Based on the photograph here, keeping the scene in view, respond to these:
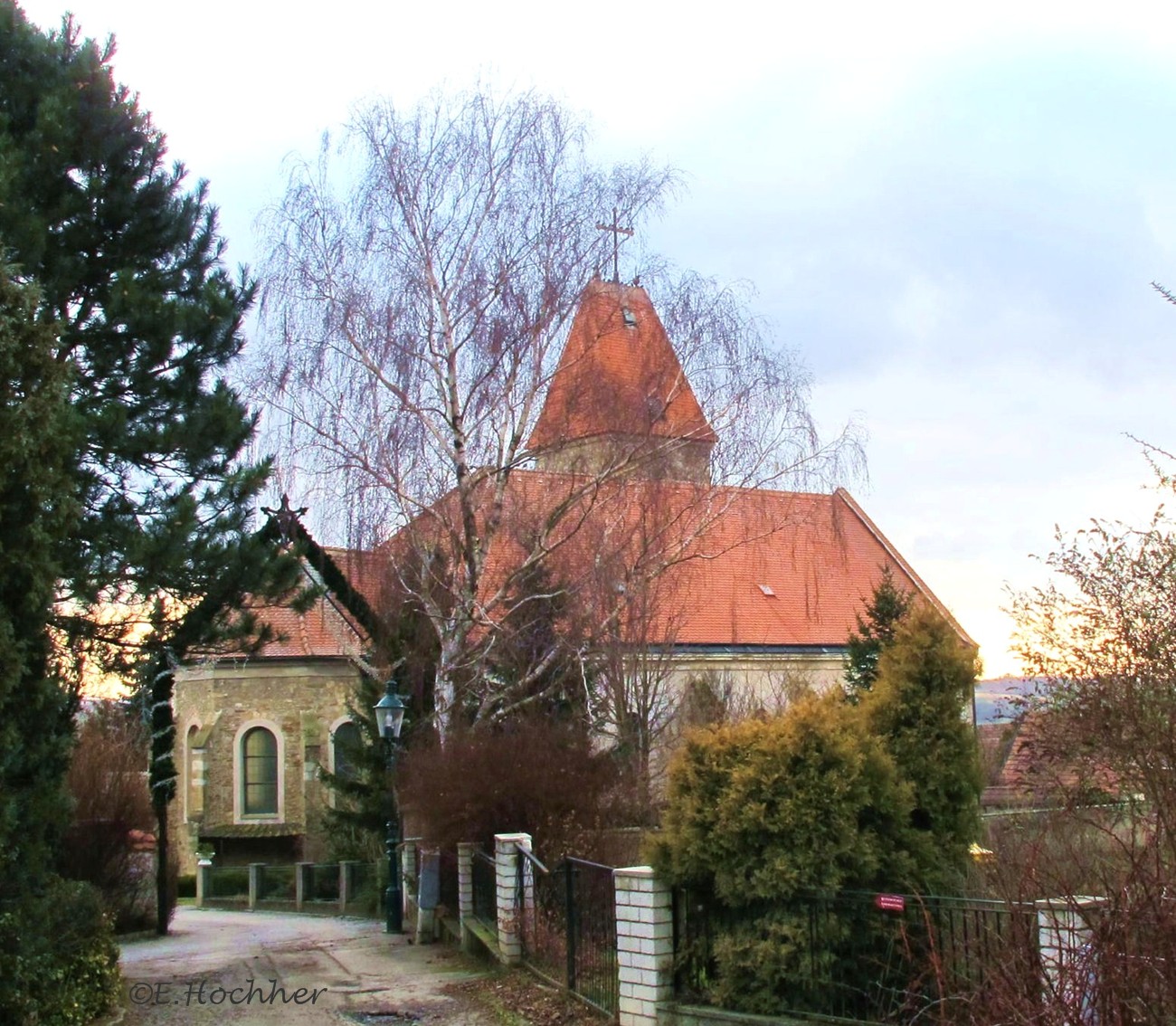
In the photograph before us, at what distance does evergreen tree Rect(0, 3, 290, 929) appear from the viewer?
11516 millimetres

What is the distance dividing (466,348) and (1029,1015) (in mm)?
11822

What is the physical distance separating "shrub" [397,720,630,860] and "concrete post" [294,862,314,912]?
13.1 m

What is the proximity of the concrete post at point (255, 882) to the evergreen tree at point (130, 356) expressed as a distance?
16.3 meters

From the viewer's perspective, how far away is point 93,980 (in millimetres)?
10234

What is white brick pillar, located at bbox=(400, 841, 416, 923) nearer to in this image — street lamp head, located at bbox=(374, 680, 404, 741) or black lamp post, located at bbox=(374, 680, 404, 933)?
black lamp post, located at bbox=(374, 680, 404, 933)

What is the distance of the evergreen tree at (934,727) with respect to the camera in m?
8.59

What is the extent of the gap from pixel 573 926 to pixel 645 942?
204 centimetres

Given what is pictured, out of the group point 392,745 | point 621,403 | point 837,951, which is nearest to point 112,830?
point 392,745

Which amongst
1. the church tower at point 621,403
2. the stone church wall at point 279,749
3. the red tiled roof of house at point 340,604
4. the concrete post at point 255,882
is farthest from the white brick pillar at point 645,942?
the stone church wall at point 279,749

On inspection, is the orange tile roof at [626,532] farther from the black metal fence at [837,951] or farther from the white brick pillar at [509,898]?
the black metal fence at [837,951]

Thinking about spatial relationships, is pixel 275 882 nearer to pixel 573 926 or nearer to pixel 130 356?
pixel 130 356

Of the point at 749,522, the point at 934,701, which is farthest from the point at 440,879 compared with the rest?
the point at 934,701

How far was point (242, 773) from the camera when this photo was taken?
33125 millimetres

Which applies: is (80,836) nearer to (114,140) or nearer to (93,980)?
(93,980)
